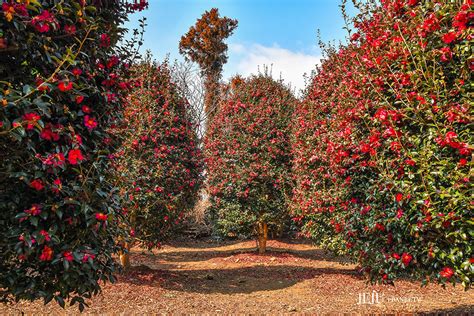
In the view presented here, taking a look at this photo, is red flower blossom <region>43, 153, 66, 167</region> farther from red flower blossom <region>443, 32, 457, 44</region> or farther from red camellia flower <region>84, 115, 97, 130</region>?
red flower blossom <region>443, 32, 457, 44</region>

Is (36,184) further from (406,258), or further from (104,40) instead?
(406,258)

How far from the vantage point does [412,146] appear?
3.94 m

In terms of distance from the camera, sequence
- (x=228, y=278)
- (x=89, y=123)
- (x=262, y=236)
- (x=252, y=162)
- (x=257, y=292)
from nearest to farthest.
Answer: (x=89, y=123), (x=257, y=292), (x=228, y=278), (x=252, y=162), (x=262, y=236)

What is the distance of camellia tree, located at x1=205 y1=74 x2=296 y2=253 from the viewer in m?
12.7

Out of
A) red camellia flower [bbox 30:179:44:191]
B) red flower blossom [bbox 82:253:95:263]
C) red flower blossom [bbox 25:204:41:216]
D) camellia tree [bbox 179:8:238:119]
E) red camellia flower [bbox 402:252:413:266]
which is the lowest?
red camellia flower [bbox 402:252:413:266]

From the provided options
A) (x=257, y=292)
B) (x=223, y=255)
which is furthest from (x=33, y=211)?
(x=223, y=255)

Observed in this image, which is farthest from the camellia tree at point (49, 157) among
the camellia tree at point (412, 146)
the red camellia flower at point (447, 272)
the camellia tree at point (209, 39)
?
the camellia tree at point (209, 39)

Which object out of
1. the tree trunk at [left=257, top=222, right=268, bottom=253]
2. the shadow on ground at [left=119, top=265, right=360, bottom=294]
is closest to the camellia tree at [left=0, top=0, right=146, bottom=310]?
the shadow on ground at [left=119, top=265, right=360, bottom=294]

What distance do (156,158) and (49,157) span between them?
6249mm

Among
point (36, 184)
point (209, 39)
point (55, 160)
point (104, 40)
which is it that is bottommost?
point (36, 184)

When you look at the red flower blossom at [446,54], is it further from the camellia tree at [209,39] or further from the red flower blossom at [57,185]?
the camellia tree at [209,39]

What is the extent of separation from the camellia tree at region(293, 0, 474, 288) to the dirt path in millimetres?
2674

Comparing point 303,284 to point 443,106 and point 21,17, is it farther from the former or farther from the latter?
point 21,17

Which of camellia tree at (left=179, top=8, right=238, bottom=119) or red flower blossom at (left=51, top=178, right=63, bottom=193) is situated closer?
red flower blossom at (left=51, top=178, right=63, bottom=193)
